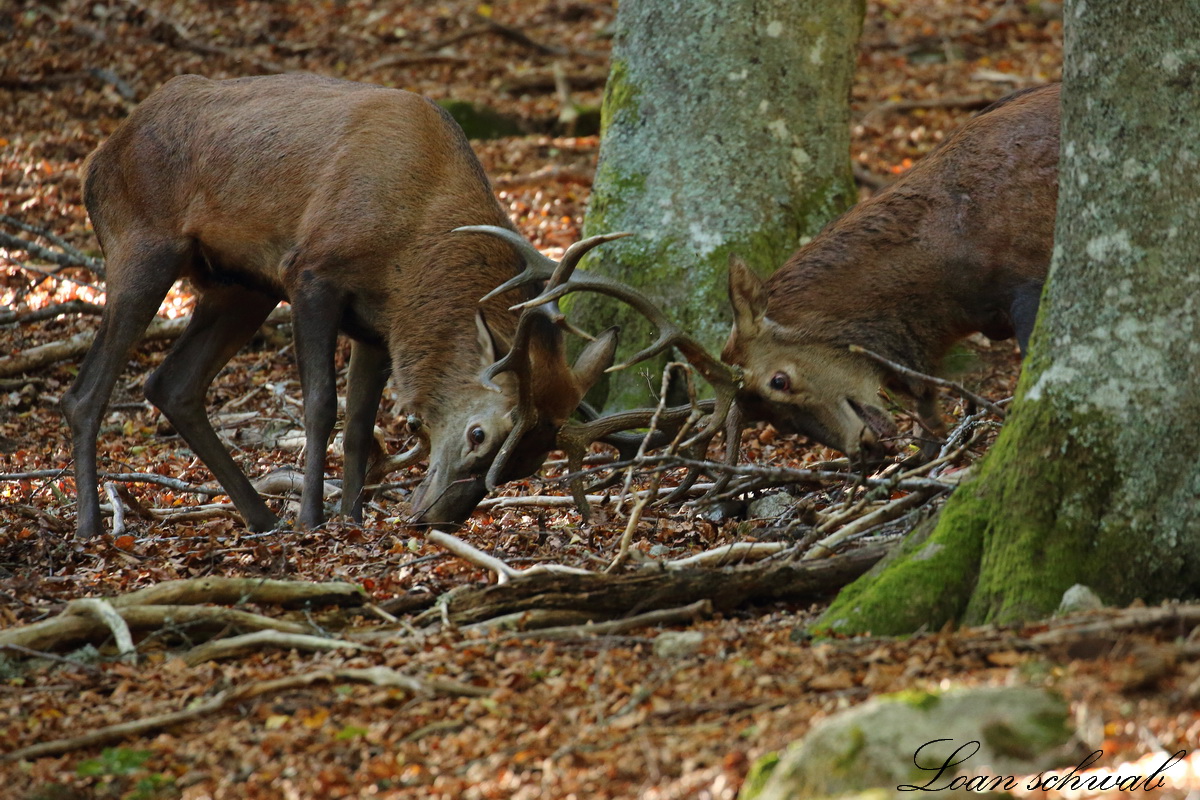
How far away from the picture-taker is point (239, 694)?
12.7 ft

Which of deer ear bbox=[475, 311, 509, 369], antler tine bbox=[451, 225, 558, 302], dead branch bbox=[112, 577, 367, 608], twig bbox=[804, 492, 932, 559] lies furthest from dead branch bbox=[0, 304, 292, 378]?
twig bbox=[804, 492, 932, 559]

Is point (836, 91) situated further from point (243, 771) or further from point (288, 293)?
point (243, 771)

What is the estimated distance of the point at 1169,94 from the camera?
13.2 feet

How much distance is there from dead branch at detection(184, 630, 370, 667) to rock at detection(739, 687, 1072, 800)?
184 cm

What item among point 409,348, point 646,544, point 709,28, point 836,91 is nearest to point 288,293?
point 409,348

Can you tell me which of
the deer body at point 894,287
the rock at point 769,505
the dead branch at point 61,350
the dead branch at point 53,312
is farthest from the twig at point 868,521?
the dead branch at point 53,312

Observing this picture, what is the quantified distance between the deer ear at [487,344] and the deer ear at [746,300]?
1.31 metres

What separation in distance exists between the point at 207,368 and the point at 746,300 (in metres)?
3.29

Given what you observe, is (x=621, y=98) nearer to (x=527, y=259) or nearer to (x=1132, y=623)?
(x=527, y=259)

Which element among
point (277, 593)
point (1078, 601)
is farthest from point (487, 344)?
point (1078, 601)

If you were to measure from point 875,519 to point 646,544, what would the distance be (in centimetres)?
133

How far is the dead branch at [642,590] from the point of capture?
14.8 feet

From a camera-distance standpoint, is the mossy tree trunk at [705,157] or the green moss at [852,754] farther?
the mossy tree trunk at [705,157]

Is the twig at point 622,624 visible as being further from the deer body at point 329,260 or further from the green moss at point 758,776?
the deer body at point 329,260
